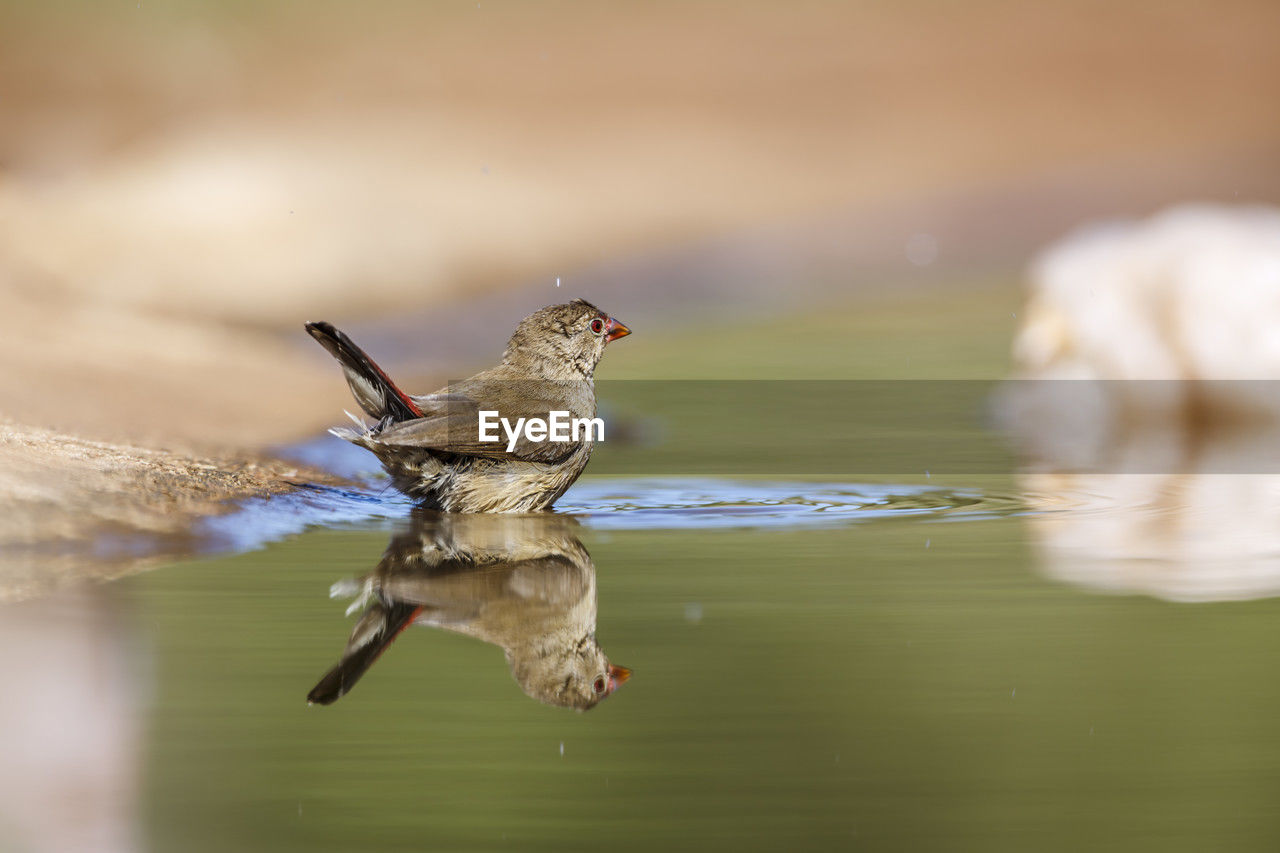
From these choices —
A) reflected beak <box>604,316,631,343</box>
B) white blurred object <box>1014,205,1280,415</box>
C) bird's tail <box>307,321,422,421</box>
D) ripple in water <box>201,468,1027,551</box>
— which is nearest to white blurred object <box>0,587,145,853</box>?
ripple in water <box>201,468,1027,551</box>

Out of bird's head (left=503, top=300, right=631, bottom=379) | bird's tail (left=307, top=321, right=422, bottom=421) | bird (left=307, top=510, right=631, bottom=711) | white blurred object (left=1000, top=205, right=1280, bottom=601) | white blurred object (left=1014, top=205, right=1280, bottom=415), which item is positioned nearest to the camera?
bird (left=307, top=510, right=631, bottom=711)

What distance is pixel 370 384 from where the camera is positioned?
16.8 ft

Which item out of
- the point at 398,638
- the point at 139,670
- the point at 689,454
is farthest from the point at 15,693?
the point at 689,454

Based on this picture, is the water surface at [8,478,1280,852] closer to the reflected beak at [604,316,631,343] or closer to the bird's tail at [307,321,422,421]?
the bird's tail at [307,321,422,421]

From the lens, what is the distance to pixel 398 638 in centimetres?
346

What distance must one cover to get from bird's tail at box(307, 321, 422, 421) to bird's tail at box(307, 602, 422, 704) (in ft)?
4.39

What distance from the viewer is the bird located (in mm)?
3172

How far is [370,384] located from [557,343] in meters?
0.77

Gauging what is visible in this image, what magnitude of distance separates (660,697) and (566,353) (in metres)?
2.73

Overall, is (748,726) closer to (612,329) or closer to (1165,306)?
(612,329)

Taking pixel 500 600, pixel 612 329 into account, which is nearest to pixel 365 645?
pixel 500 600

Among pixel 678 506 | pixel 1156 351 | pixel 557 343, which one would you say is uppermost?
pixel 1156 351

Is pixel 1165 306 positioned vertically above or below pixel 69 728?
above

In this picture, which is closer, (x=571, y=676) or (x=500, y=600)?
(x=571, y=676)
